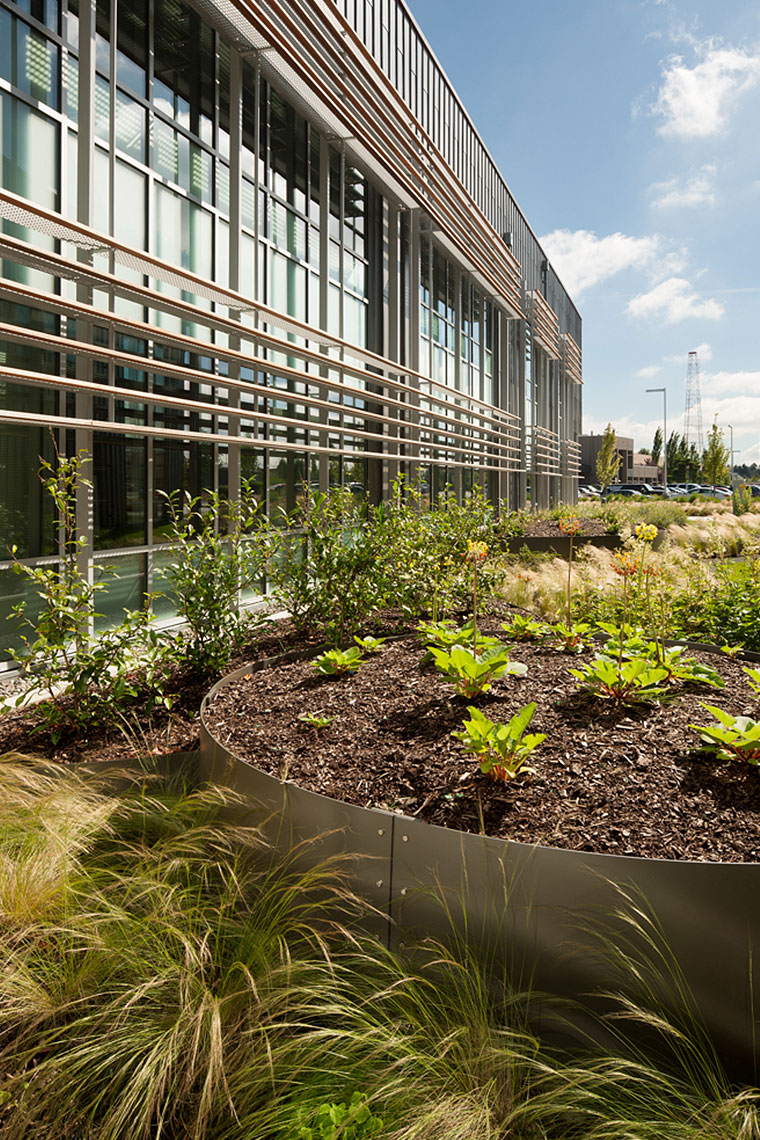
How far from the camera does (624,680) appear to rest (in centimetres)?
389

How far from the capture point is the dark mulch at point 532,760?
2.92 metres

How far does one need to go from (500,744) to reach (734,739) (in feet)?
3.27

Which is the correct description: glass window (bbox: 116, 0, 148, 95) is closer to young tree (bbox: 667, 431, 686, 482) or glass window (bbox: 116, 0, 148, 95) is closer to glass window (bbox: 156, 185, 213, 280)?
glass window (bbox: 156, 185, 213, 280)

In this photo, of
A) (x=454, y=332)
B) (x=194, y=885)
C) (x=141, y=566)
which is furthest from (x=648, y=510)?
(x=194, y=885)

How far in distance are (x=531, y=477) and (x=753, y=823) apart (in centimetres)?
2250

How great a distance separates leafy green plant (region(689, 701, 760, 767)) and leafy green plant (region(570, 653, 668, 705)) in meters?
0.50

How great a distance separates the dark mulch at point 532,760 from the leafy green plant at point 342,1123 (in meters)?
1.02

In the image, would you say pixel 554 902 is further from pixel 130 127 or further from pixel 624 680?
pixel 130 127

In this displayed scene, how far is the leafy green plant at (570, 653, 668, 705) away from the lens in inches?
152

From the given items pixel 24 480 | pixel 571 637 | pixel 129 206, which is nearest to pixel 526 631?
pixel 571 637

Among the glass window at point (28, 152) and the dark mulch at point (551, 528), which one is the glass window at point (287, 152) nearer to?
the glass window at point (28, 152)

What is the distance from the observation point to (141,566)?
7.21 meters

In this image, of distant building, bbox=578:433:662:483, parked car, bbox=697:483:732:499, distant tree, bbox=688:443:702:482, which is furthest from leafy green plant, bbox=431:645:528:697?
distant tree, bbox=688:443:702:482

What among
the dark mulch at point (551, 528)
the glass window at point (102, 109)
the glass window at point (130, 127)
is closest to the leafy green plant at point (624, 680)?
the glass window at point (102, 109)
